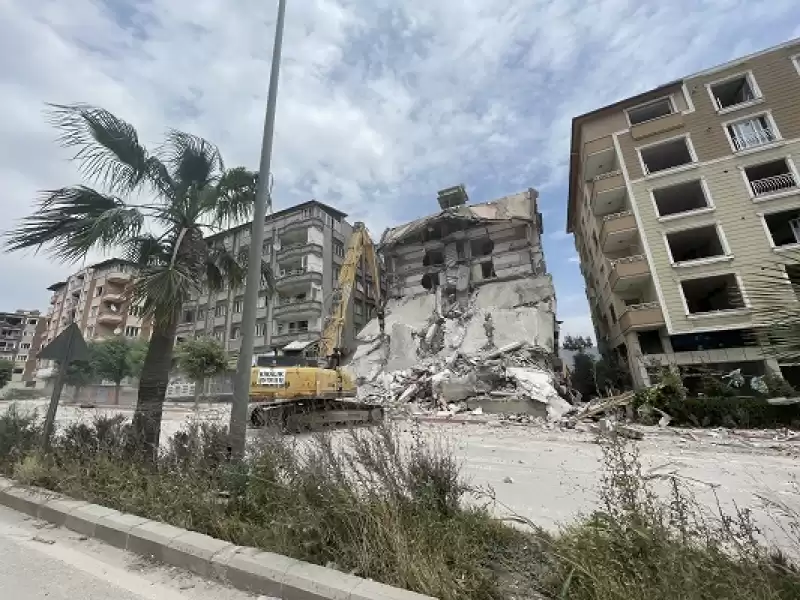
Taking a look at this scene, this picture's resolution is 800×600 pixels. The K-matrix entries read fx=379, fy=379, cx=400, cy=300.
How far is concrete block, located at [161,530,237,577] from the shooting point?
315 centimetres

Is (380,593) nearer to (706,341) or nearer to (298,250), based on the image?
(706,341)

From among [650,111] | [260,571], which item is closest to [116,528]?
[260,571]

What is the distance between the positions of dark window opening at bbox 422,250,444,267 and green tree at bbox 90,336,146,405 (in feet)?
93.2

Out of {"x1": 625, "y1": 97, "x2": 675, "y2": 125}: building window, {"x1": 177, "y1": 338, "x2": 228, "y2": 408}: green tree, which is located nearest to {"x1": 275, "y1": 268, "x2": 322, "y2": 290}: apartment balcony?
{"x1": 177, "y1": 338, "x2": 228, "y2": 408}: green tree

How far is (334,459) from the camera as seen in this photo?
11.9ft

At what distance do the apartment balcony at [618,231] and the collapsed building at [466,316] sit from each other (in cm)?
520

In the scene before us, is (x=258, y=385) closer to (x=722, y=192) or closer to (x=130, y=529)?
(x=130, y=529)

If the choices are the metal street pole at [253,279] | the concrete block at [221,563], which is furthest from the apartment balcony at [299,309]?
the concrete block at [221,563]

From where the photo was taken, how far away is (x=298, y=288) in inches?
1384

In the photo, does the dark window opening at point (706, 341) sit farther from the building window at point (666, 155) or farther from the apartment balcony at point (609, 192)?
the building window at point (666, 155)

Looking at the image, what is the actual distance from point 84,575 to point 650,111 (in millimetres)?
31210

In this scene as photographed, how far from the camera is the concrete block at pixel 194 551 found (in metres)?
3.15

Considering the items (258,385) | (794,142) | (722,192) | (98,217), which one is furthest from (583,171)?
(98,217)

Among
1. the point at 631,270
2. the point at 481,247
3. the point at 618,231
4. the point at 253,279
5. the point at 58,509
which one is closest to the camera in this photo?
the point at 58,509
